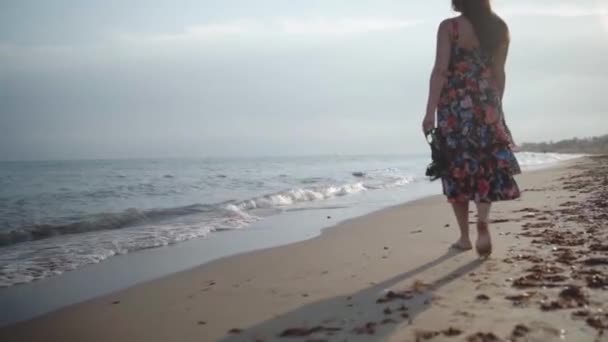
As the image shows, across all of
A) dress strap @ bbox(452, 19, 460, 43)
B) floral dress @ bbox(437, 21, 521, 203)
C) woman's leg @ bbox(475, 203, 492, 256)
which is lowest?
woman's leg @ bbox(475, 203, 492, 256)


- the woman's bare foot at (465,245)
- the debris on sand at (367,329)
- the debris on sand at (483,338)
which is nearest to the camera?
the debris on sand at (483,338)

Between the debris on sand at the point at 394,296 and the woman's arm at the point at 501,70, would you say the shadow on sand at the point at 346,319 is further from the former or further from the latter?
the woman's arm at the point at 501,70

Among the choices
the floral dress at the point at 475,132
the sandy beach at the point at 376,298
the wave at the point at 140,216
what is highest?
the floral dress at the point at 475,132

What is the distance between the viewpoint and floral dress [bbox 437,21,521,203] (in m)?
3.23

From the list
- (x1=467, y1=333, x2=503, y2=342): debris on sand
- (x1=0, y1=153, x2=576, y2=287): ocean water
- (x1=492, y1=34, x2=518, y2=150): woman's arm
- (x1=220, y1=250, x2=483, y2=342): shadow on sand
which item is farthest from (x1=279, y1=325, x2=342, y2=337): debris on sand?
(x1=0, y1=153, x2=576, y2=287): ocean water

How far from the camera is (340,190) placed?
12453 millimetres

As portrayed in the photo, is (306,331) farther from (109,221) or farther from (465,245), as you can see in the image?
(109,221)

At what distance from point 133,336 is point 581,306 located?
83.0 inches

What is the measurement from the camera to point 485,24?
3250mm

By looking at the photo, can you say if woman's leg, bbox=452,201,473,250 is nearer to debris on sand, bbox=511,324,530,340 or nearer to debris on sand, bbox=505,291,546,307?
debris on sand, bbox=505,291,546,307

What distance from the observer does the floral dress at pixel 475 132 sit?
3234 millimetres

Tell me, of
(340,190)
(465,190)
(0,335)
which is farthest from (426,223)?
(340,190)

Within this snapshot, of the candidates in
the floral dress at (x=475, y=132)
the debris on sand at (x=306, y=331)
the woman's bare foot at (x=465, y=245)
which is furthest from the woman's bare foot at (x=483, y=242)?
the debris on sand at (x=306, y=331)

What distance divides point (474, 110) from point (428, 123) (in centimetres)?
32
